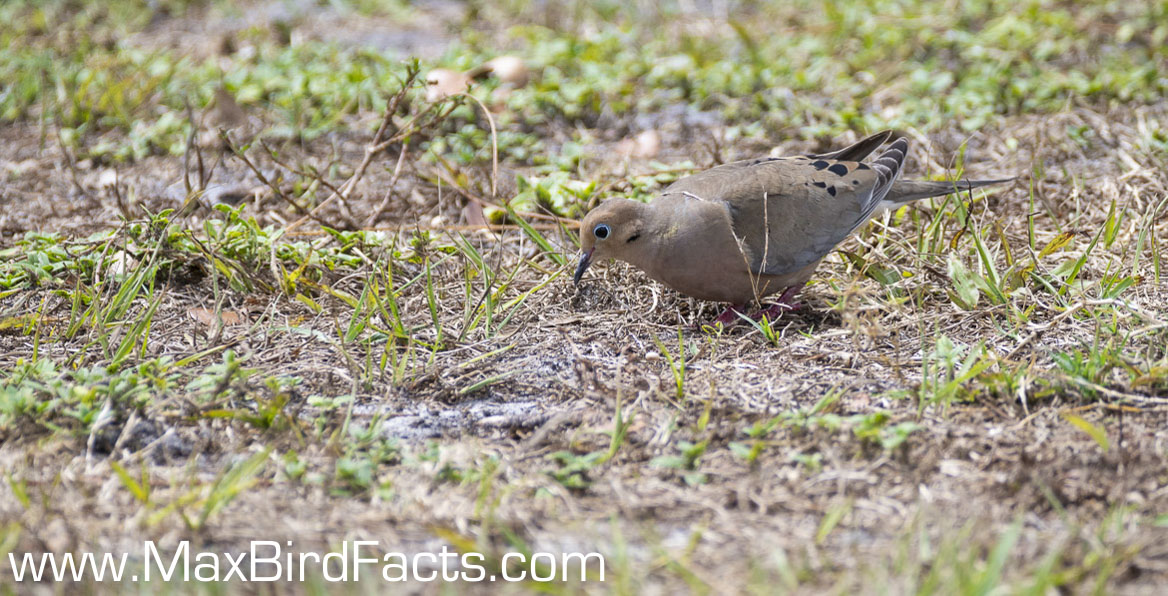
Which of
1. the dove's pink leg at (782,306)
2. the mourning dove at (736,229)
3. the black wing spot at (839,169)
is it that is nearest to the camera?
the mourning dove at (736,229)

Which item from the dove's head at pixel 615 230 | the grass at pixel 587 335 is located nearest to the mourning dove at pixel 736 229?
the dove's head at pixel 615 230

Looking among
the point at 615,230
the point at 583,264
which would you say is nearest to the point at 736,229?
the point at 615,230

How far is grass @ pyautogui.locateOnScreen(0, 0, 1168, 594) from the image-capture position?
7.97ft

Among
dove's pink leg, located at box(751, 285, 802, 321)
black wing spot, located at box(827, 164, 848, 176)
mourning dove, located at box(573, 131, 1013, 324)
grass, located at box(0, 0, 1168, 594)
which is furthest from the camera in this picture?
black wing spot, located at box(827, 164, 848, 176)

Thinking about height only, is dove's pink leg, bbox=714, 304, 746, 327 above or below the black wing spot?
below

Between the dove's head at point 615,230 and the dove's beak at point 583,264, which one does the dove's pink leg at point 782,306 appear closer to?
the dove's head at point 615,230

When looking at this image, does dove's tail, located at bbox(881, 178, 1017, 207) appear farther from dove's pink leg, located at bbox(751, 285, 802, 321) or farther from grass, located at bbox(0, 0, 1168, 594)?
dove's pink leg, located at bbox(751, 285, 802, 321)

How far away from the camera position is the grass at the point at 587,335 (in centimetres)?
243

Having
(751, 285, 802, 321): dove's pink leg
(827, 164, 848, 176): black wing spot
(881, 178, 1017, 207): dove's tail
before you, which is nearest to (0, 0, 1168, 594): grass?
(751, 285, 802, 321): dove's pink leg

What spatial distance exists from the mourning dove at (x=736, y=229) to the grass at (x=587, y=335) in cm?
19

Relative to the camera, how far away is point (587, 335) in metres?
3.59

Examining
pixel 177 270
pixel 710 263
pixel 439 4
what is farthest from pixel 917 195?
pixel 439 4

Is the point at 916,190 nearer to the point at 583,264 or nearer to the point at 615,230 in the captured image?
the point at 615,230

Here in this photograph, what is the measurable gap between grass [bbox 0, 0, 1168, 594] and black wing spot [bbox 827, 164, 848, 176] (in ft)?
1.15
